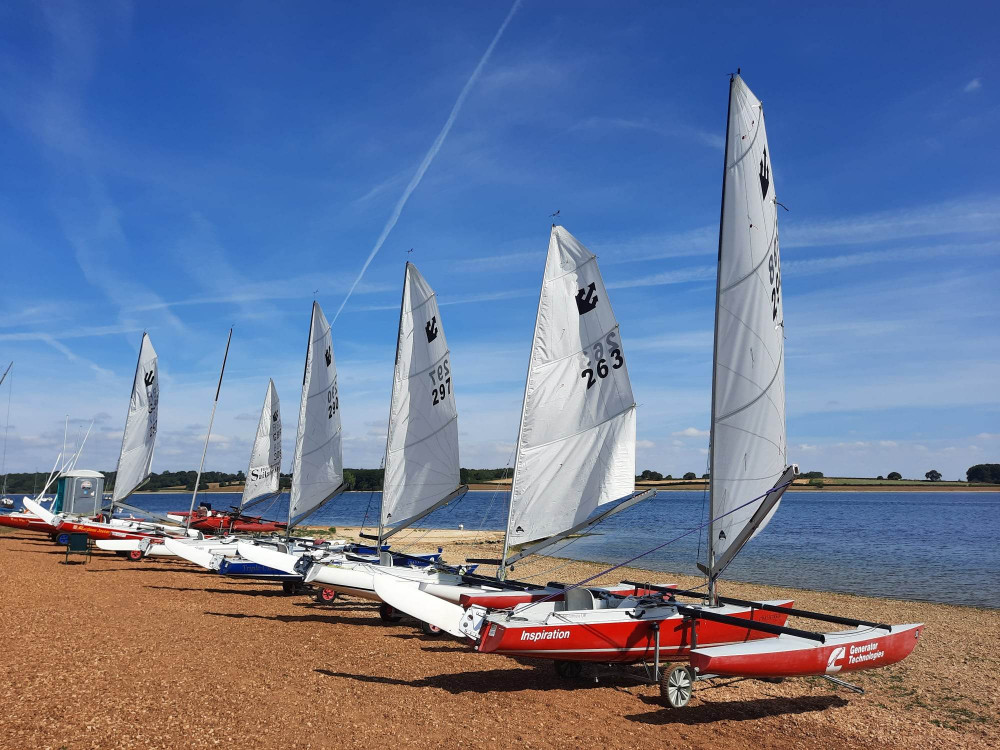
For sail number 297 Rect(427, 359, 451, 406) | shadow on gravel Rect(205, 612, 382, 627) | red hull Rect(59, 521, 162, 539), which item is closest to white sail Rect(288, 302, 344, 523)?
sail number 297 Rect(427, 359, 451, 406)

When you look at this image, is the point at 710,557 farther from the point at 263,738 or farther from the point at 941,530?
the point at 941,530

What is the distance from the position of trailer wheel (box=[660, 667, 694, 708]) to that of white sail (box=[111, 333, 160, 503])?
24.6 metres

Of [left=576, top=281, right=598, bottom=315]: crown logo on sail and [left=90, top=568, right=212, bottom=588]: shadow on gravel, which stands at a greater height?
[left=576, top=281, right=598, bottom=315]: crown logo on sail

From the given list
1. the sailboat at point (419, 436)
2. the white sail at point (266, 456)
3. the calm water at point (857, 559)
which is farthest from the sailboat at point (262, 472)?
the sailboat at point (419, 436)

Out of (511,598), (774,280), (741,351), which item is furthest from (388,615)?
(774,280)

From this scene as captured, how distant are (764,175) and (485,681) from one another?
9.14 meters

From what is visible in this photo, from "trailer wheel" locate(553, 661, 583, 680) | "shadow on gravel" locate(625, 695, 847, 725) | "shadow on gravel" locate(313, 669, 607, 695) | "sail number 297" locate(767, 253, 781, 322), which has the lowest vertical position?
"shadow on gravel" locate(625, 695, 847, 725)

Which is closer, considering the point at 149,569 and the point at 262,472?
the point at 149,569

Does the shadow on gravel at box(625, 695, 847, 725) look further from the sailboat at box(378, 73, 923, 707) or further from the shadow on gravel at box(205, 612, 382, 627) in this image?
the shadow on gravel at box(205, 612, 382, 627)

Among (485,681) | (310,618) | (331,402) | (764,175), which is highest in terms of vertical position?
(764,175)

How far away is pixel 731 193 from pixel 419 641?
9823 millimetres

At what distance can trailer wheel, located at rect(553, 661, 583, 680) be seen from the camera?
1031cm

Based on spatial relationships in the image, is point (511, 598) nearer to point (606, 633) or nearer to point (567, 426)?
point (606, 633)

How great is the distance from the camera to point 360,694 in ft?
29.4
